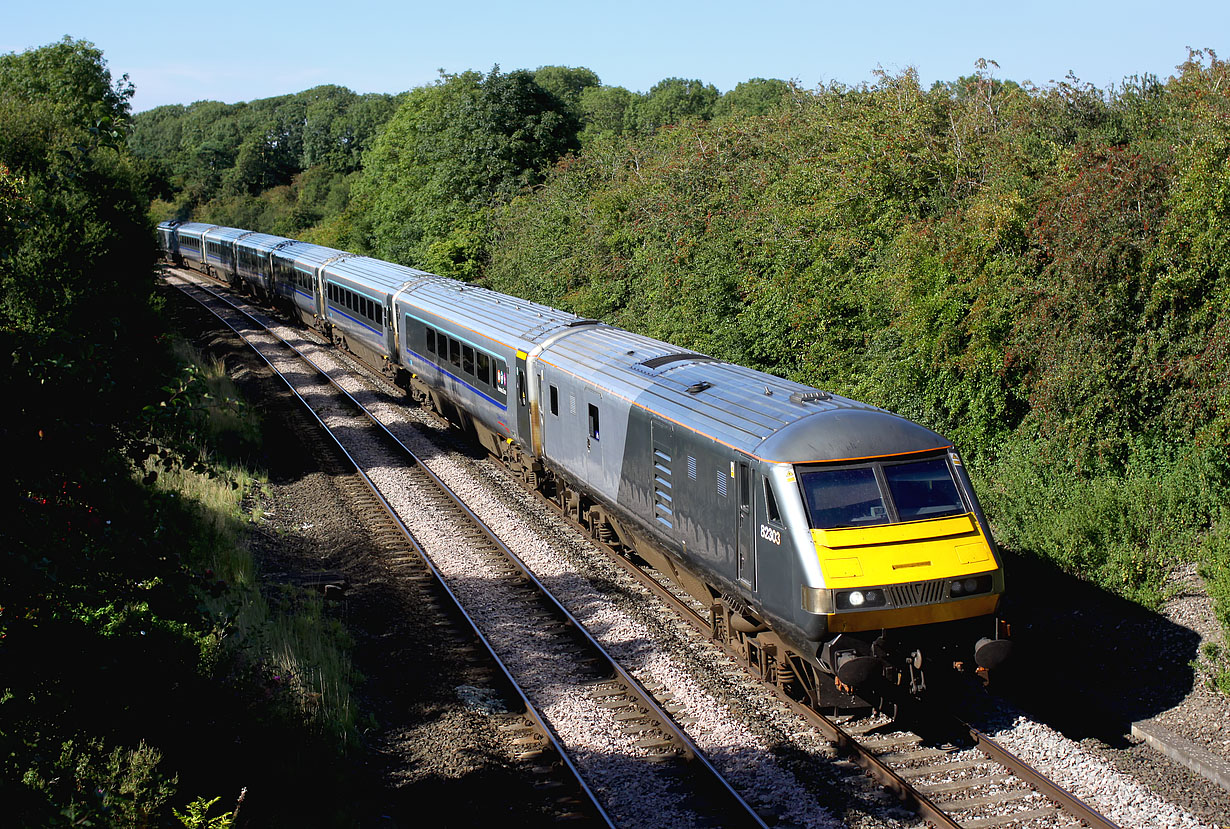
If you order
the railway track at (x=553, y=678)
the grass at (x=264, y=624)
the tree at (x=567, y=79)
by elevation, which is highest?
the tree at (x=567, y=79)

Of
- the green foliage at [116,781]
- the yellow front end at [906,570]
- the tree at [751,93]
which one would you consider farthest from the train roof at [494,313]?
the tree at [751,93]

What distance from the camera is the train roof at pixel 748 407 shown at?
28.3ft

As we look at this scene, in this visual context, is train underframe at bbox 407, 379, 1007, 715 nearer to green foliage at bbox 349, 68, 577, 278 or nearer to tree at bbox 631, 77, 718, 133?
green foliage at bbox 349, 68, 577, 278

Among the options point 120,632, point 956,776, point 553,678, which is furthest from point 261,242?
point 956,776

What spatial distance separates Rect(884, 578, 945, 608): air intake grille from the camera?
793 centimetres

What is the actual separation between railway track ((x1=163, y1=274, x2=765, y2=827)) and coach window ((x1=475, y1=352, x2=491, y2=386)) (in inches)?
79.3

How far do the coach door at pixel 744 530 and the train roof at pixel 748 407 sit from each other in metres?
0.27

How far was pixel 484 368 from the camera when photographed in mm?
17062

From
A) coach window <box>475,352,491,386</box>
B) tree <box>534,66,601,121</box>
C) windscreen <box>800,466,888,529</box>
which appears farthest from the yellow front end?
tree <box>534,66,601,121</box>

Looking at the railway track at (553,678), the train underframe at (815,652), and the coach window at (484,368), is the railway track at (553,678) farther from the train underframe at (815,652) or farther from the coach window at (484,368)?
the coach window at (484,368)

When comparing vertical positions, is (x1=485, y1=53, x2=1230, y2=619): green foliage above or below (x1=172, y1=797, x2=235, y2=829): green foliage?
above

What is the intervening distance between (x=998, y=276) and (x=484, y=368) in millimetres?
8738

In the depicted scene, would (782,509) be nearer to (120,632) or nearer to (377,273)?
(120,632)

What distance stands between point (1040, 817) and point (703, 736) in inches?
113
